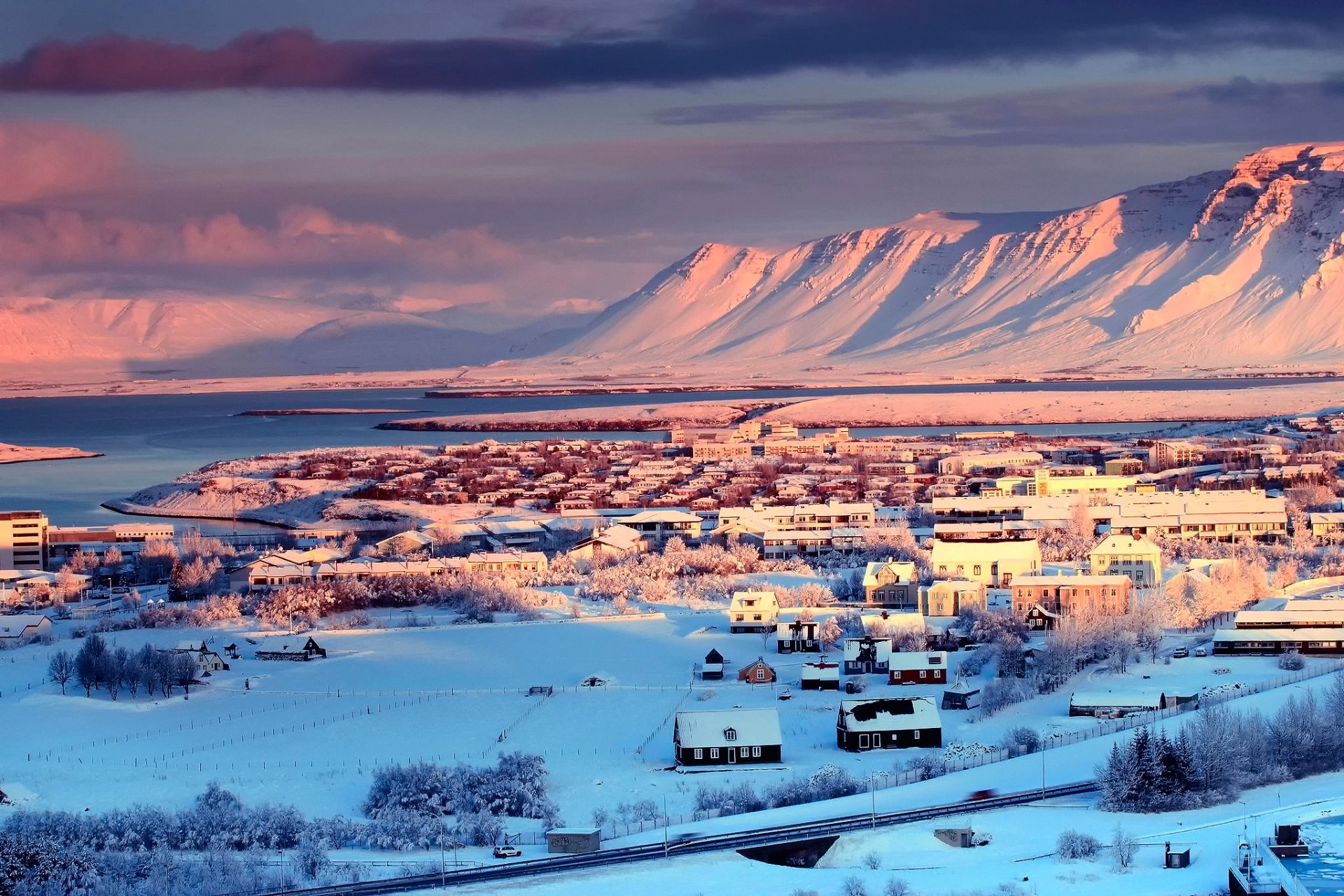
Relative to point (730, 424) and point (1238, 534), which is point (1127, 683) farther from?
point (730, 424)

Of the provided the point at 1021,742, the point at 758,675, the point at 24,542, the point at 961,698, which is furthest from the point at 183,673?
the point at 24,542

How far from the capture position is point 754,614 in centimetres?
2681

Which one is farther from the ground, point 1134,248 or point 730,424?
point 1134,248

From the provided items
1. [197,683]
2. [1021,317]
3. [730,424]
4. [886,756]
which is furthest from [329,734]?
[1021,317]

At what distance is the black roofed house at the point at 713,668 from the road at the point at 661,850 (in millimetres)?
7063

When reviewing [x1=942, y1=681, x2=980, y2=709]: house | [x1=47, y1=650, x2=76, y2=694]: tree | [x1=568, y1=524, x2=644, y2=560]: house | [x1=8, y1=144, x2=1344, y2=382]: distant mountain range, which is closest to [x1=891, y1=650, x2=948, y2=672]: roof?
[x1=942, y1=681, x2=980, y2=709]: house

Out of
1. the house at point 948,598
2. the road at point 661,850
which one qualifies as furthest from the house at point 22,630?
the road at point 661,850

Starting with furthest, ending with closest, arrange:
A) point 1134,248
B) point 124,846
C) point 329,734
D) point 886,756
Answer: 1. point 1134,248
2. point 329,734
3. point 886,756
4. point 124,846

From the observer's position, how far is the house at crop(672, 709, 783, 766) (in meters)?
19.4

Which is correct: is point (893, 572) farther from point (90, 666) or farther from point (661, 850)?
point (661, 850)

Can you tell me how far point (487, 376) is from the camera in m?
172

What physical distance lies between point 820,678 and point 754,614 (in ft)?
12.5

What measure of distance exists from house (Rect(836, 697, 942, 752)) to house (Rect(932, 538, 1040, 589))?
8.83 m

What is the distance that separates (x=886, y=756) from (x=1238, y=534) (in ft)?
59.5
